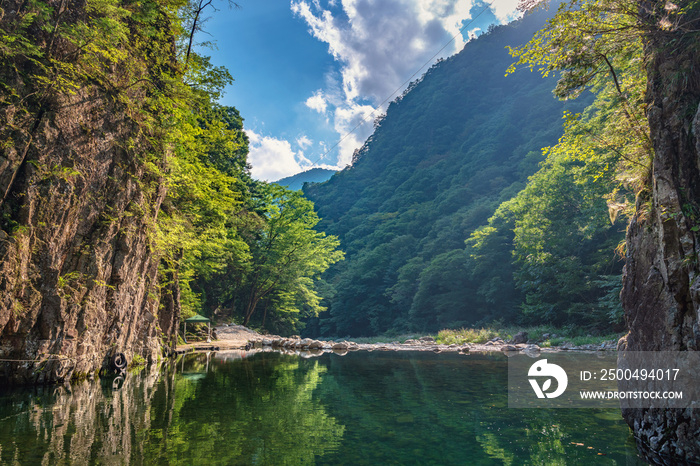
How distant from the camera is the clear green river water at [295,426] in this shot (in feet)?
14.4

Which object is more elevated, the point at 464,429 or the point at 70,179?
the point at 70,179

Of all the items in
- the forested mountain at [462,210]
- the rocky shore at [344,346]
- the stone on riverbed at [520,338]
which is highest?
the forested mountain at [462,210]

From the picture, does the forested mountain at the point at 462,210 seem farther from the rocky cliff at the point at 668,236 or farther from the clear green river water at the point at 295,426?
the clear green river water at the point at 295,426

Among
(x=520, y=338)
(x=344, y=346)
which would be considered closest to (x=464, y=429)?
(x=344, y=346)

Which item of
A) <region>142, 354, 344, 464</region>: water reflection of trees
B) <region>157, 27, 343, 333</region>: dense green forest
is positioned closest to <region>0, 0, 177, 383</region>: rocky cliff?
<region>142, 354, 344, 464</region>: water reflection of trees

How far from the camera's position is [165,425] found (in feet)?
18.4

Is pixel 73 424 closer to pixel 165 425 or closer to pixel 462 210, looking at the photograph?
pixel 165 425

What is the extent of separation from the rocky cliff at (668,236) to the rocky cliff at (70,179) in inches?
380

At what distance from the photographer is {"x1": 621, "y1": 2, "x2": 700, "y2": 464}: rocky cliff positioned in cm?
406

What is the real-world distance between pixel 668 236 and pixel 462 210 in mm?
44329

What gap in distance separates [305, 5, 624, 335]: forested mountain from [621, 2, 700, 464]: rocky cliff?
2.73m

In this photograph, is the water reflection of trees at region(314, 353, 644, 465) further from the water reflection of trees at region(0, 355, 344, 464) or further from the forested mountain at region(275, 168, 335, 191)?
the forested mountain at region(275, 168, 335, 191)

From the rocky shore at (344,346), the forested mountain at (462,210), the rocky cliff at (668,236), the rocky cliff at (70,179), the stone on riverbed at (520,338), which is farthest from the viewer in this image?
the forested mountain at (462,210)

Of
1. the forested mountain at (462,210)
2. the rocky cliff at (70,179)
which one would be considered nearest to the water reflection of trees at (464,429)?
the rocky cliff at (70,179)
